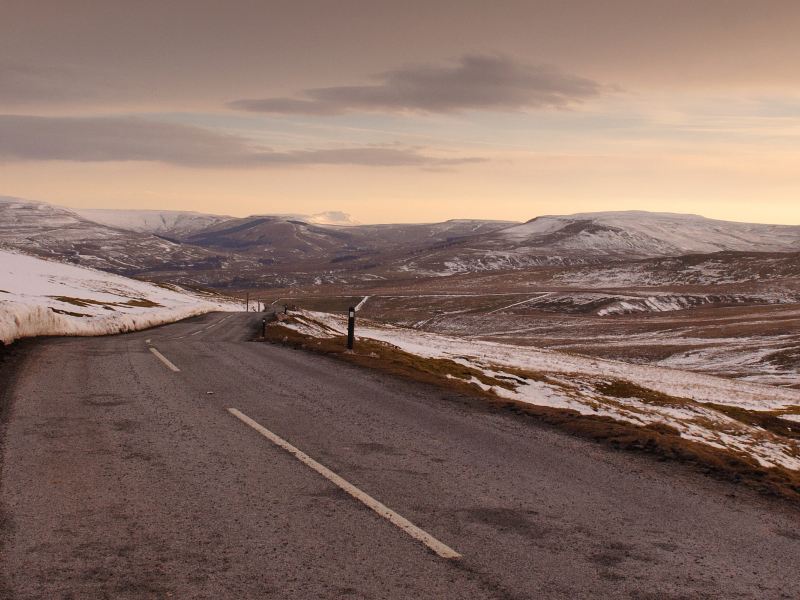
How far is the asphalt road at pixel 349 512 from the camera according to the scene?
4.77 metres

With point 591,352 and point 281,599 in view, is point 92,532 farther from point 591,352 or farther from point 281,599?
point 591,352

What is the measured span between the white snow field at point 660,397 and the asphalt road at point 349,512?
607 centimetres

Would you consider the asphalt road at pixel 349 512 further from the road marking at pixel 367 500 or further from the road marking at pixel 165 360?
the road marking at pixel 165 360

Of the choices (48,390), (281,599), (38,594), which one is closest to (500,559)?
(281,599)

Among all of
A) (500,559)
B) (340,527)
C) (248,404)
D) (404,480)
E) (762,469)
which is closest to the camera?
(500,559)

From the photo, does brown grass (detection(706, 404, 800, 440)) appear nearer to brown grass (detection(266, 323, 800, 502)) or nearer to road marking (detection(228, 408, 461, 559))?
brown grass (detection(266, 323, 800, 502))

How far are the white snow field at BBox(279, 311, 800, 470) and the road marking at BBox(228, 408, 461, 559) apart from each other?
8.13 meters

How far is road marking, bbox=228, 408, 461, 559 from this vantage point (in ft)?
17.4

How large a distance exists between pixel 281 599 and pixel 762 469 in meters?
7.09

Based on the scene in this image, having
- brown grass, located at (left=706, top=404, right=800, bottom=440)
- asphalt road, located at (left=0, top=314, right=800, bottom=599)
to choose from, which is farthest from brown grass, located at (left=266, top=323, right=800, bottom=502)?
brown grass, located at (left=706, top=404, right=800, bottom=440)

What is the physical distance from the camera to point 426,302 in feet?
506

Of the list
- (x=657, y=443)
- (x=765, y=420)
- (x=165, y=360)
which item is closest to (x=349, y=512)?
(x=657, y=443)

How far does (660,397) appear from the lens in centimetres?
2752

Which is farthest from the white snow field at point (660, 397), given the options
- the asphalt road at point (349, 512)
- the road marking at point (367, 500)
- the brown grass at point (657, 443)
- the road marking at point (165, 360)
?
the road marking at point (367, 500)
